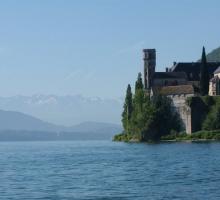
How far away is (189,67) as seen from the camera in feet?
538

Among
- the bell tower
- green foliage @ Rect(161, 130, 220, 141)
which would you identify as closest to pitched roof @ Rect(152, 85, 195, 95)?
green foliage @ Rect(161, 130, 220, 141)

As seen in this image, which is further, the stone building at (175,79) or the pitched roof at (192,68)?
the pitched roof at (192,68)

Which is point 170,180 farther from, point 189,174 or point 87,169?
point 87,169

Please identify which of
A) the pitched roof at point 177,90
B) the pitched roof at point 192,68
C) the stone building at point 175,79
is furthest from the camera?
the pitched roof at point 192,68

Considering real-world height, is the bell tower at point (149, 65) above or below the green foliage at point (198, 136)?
above

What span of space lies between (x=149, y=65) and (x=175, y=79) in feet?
18.5

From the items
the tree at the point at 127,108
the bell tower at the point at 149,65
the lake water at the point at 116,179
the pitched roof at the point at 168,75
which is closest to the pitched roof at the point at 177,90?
the tree at the point at 127,108

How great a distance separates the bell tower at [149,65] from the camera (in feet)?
513

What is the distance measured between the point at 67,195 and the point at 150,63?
11509 cm

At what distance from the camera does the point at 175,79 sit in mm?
156625

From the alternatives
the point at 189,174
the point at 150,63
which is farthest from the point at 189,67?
the point at 189,174

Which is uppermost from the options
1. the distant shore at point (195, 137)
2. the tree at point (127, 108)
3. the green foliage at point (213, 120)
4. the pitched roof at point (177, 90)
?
the pitched roof at point (177, 90)

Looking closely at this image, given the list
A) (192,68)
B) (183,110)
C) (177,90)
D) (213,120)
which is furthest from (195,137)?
(192,68)

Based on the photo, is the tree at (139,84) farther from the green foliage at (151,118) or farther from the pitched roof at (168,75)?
the pitched roof at (168,75)
